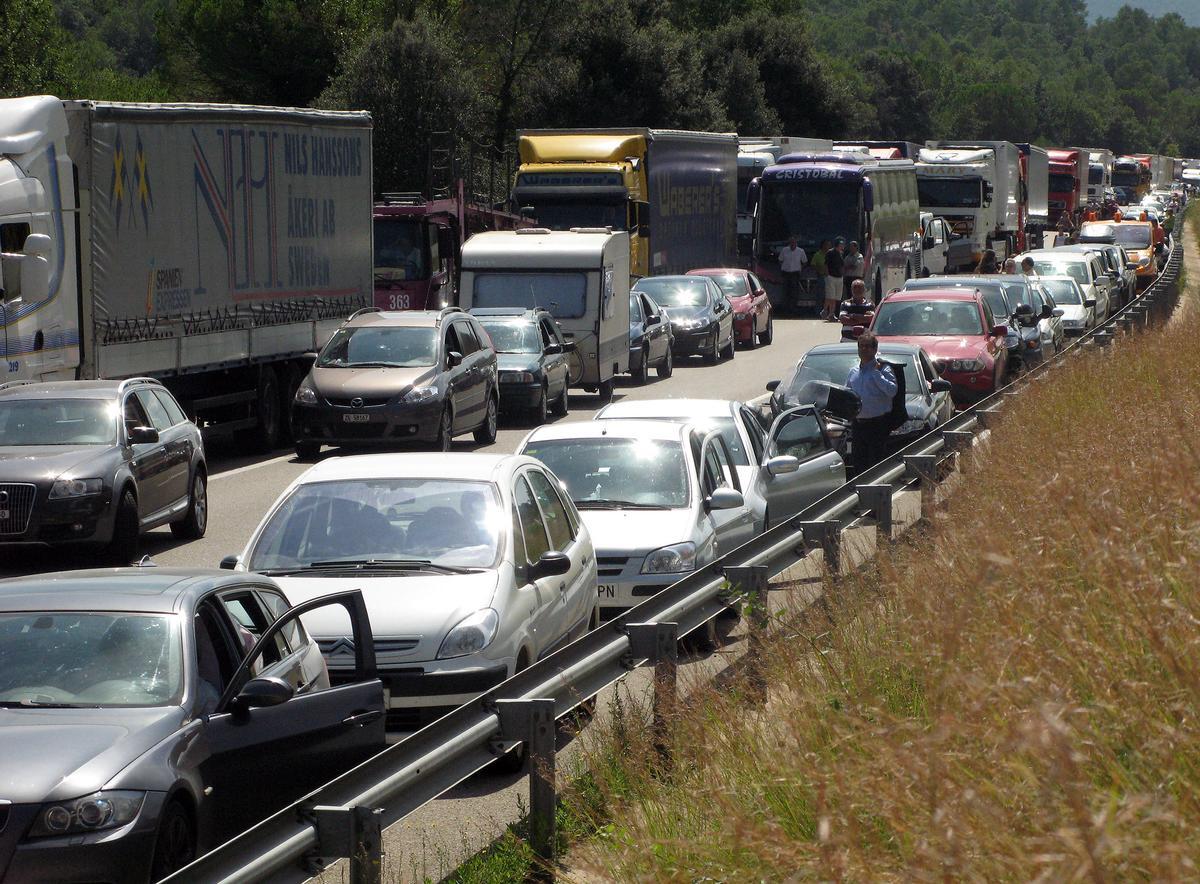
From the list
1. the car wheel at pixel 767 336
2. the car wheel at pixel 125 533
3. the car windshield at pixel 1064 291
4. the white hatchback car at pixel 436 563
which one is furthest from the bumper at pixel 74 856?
the car wheel at pixel 767 336

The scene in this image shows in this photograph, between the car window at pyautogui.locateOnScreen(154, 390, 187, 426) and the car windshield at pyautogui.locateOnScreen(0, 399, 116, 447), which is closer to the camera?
the car windshield at pyautogui.locateOnScreen(0, 399, 116, 447)

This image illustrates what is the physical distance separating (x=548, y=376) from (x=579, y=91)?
40380mm

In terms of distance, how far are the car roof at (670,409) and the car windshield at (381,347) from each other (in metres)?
8.04

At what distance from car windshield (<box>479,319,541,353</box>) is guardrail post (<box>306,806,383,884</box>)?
20.8 metres

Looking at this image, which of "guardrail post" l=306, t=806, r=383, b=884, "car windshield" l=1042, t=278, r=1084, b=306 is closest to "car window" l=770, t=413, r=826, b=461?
"guardrail post" l=306, t=806, r=383, b=884

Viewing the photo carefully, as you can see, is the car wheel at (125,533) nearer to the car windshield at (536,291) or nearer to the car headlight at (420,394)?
the car headlight at (420,394)

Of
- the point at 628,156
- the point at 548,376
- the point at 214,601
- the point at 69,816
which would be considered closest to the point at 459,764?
the point at 69,816

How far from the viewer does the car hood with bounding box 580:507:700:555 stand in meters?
11.6

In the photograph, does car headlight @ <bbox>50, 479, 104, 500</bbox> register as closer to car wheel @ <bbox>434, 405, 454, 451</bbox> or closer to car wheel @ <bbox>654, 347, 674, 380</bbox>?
car wheel @ <bbox>434, 405, 454, 451</bbox>

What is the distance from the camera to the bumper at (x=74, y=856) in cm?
554

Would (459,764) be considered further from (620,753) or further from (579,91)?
(579,91)

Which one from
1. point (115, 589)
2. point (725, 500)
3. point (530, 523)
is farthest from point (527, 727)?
point (725, 500)

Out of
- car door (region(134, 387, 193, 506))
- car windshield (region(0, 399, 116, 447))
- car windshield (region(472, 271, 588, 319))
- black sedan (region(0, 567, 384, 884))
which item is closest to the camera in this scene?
black sedan (region(0, 567, 384, 884))

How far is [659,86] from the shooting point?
66.7 meters
